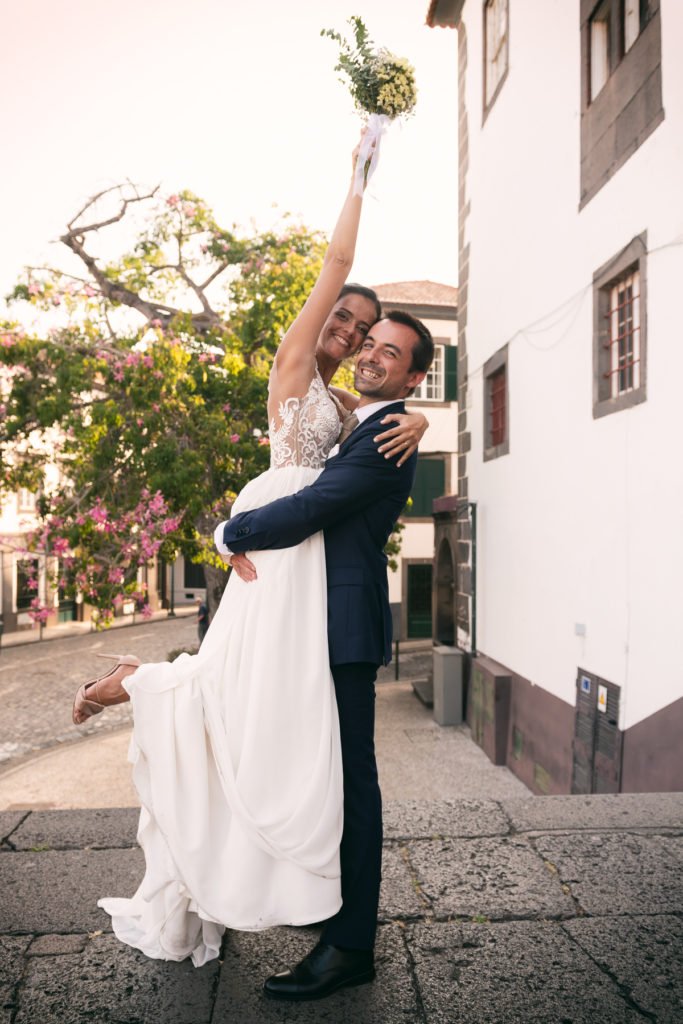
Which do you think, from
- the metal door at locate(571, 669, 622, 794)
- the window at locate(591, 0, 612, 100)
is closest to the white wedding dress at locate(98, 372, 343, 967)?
the metal door at locate(571, 669, 622, 794)

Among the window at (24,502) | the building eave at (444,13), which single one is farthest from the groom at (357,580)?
the window at (24,502)

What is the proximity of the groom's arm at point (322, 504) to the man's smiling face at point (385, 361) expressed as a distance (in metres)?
0.20

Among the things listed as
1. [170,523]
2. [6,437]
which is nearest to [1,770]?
[170,523]

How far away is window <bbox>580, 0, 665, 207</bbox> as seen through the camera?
23.7ft

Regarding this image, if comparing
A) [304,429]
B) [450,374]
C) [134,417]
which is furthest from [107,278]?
[304,429]

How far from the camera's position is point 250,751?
95.5 inches

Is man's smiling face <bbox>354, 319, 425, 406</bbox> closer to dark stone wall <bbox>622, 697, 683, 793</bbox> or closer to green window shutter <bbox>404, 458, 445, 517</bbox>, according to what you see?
dark stone wall <bbox>622, 697, 683, 793</bbox>

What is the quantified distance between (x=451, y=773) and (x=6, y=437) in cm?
817

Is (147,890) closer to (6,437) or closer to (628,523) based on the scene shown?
(628,523)

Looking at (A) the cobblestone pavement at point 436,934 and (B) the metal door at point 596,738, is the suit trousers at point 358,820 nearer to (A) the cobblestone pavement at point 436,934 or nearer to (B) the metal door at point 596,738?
(A) the cobblestone pavement at point 436,934

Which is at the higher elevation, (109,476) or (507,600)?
(109,476)

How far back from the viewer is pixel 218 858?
2.42 metres

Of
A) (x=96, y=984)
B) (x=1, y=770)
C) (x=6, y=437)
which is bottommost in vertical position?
(x=1, y=770)

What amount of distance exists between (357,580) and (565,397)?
7233 mm
